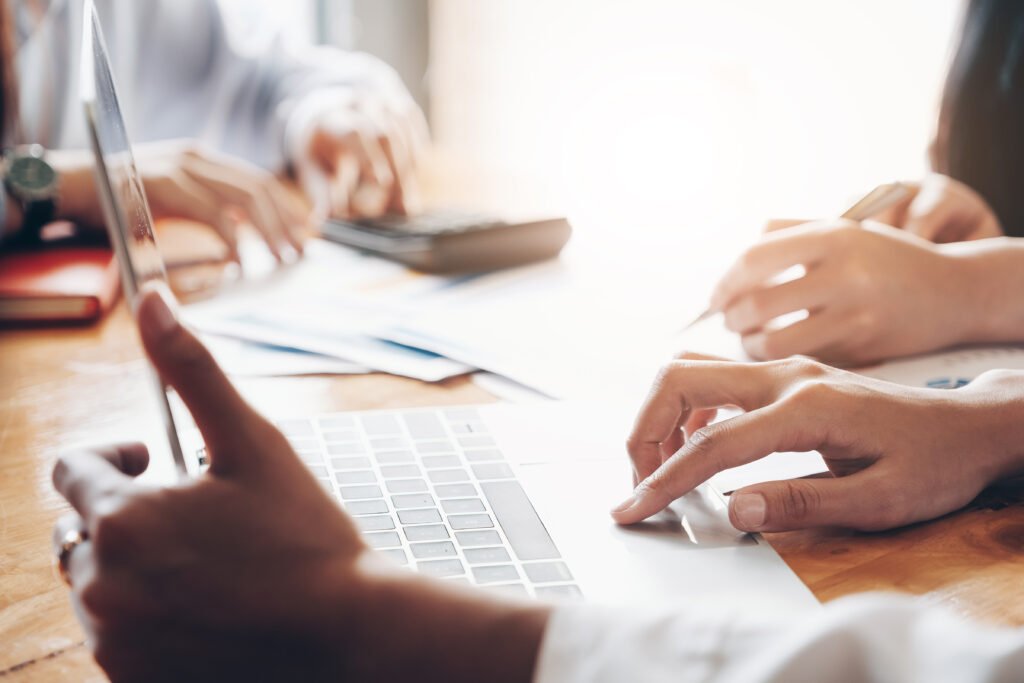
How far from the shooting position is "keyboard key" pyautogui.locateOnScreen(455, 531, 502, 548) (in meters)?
0.46

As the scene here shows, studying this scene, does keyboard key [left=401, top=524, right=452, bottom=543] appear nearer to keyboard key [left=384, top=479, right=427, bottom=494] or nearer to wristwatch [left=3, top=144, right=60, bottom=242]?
keyboard key [left=384, top=479, right=427, bottom=494]

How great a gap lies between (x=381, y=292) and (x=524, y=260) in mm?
201

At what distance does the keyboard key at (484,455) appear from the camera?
22.3 inches

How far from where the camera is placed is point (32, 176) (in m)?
1.04

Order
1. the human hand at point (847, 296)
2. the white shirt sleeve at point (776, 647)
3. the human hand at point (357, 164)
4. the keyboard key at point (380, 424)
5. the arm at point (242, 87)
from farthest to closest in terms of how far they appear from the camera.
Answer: the arm at point (242, 87)
the human hand at point (357, 164)
the human hand at point (847, 296)
the keyboard key at point (380, 424)
the white shirt sleeve at point (776, 647)

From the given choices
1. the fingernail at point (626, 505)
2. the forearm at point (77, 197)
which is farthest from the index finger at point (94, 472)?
the forearm at point (77, 197)

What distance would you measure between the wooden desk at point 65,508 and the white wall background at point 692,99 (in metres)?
0.71

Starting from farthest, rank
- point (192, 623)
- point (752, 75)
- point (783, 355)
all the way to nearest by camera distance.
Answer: point (752, 75), point (783, 355), point (192, 623)

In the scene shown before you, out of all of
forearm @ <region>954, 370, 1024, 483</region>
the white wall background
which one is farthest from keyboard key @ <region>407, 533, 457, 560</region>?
the white wall background

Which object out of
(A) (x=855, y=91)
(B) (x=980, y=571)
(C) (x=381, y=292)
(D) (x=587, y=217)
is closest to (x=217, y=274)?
(C) (x=381, y=292)

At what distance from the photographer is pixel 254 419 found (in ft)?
1.21

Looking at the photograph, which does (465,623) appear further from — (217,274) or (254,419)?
(217,274)

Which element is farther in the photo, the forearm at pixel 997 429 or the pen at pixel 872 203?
the pen at pixel 872 203

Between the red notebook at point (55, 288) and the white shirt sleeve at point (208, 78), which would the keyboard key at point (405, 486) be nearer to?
the red notebook at point (55, 288)
